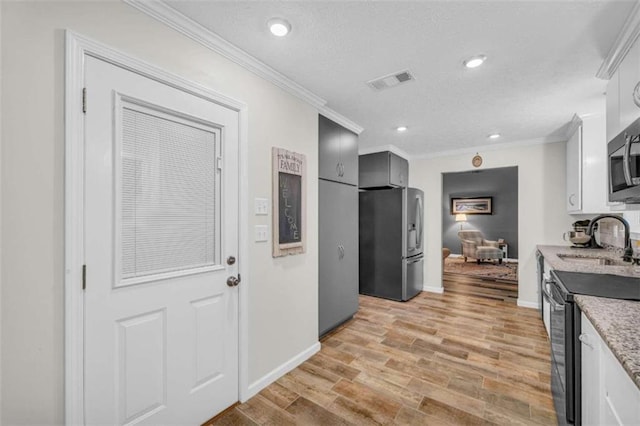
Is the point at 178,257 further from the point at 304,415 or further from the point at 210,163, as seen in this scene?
the point at 304,415

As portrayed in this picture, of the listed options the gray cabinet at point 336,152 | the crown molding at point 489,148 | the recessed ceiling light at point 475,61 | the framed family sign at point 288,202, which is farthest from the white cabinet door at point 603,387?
the crown molding at point 489,148

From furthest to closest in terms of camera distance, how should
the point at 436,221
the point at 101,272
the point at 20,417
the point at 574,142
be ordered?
1. the point at 436,221
2. the point at 574,142
3. the point at 101,272
4. the point at 20,417

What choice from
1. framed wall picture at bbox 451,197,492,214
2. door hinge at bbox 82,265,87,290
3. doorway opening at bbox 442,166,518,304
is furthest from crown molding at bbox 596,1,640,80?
framed wall picture at bbox 451,197,492,214

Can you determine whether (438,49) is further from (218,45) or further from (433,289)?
(433,289)

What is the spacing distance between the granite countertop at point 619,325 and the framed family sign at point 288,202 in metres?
1.79

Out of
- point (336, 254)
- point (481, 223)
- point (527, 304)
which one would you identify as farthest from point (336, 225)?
point (481, 223)

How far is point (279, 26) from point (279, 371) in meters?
2.44

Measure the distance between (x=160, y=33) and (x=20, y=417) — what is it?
1837mm

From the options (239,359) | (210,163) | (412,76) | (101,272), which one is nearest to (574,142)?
(412,76)

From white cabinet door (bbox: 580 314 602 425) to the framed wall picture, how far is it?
7957 mm

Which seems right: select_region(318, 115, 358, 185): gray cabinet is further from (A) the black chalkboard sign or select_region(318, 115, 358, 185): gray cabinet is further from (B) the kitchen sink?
(B) the kitchen sink

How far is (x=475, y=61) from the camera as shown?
1.95 meters

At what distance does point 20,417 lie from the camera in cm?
106

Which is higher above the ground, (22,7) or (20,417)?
(22,7)
